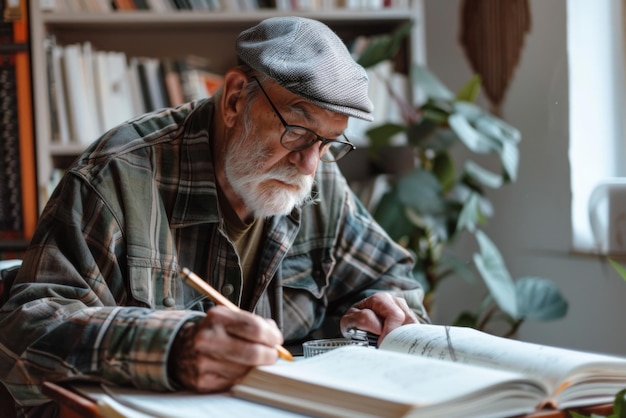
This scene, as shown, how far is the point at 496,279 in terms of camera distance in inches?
101

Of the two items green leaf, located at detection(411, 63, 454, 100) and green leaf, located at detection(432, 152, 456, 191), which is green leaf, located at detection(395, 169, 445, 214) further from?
green leaf, located at detection(411, 63, 454, 100)

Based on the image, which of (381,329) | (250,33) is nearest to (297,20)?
(250,33)

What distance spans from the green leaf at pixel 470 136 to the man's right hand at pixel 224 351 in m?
1.67

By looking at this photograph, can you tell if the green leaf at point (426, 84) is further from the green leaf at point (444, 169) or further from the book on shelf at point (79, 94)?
the book on shelf at point (79, 94)

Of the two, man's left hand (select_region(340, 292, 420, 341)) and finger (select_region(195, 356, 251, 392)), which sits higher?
finger (select_region(195, 356, 251, 392))

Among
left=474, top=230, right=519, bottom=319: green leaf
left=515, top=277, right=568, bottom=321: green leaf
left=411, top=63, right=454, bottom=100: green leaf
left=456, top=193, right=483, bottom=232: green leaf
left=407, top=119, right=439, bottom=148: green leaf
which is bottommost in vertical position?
left=515, top=277, right=568, bottom=321: green leaf

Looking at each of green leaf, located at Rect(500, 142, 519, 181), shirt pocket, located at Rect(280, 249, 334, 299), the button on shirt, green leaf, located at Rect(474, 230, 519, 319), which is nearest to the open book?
the button on shirt

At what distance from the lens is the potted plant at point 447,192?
259 centimetres

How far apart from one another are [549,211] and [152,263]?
1663 millimetres

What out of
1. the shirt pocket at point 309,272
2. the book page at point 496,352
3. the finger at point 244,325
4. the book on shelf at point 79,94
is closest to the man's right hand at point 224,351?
the finger at point 244,325

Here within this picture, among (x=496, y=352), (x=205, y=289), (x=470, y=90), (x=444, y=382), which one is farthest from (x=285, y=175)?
(x=470, y=90)

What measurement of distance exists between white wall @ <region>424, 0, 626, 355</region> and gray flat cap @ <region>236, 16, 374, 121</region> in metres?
1.30

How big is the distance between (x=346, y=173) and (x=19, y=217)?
1.11 m

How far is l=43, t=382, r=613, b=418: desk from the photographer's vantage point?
0.89 meters
